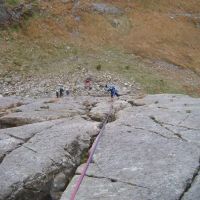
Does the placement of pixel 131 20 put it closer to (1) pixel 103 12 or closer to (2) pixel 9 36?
(1) pixel 103 12

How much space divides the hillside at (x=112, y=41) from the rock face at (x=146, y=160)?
23828 mm

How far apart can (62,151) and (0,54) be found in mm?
34374

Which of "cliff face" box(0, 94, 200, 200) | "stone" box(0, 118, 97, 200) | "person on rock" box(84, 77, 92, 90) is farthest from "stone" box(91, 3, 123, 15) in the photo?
"stone" box(0, 118, 97, 200)

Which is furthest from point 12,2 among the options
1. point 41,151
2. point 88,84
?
point 41,151

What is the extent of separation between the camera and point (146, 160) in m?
13.6

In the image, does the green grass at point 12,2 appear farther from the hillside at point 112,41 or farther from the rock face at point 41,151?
the rock face at point 41,151

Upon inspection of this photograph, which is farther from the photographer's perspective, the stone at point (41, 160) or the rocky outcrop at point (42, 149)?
the rocky outcrop at point (42, 149)

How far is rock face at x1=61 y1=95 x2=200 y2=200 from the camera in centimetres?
1183

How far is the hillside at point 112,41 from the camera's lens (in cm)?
4578

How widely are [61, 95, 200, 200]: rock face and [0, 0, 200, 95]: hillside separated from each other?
2383cm

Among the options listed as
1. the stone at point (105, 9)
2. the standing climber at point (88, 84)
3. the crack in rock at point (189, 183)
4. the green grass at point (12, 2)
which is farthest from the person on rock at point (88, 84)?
the crack in rock at point (189, 183)

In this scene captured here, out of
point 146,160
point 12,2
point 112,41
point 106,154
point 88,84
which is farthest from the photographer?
point 12,2

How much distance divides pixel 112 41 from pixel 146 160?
135ft

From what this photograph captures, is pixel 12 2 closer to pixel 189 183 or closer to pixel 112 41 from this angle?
pixel 112 41
